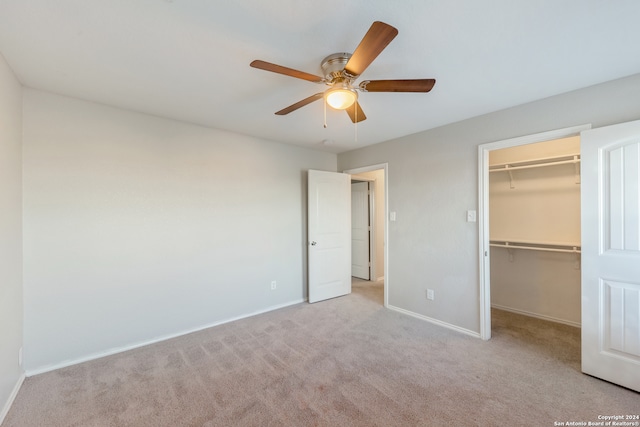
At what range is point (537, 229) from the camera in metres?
3.38

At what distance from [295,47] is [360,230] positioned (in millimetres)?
4136

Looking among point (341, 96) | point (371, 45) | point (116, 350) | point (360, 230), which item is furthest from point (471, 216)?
point (116, 350)

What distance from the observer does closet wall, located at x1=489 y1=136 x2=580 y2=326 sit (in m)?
3.13

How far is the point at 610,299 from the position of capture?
2090mm

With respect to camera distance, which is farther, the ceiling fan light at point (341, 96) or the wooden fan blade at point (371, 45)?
the ceiling fan light at point (341, 96)

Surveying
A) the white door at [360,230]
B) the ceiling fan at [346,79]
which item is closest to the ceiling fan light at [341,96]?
the ceiling fan at [346,79]

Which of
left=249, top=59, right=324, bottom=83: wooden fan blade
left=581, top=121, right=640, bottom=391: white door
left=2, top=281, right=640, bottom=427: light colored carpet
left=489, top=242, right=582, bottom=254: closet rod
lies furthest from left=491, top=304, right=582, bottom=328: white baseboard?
left=249, top=59, right=324, bottom=83: wooden fan blade

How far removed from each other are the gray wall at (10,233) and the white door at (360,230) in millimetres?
4619

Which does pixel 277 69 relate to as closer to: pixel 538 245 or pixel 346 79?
pixel 346 79

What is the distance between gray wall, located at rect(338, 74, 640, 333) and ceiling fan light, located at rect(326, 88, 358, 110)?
186cm

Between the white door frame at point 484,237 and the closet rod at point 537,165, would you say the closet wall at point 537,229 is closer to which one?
the closet rod at point 537,165

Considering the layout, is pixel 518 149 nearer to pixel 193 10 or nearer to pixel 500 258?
pixel 500 258

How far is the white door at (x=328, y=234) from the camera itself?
4.01 meters

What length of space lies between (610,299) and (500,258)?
1.64 metres
